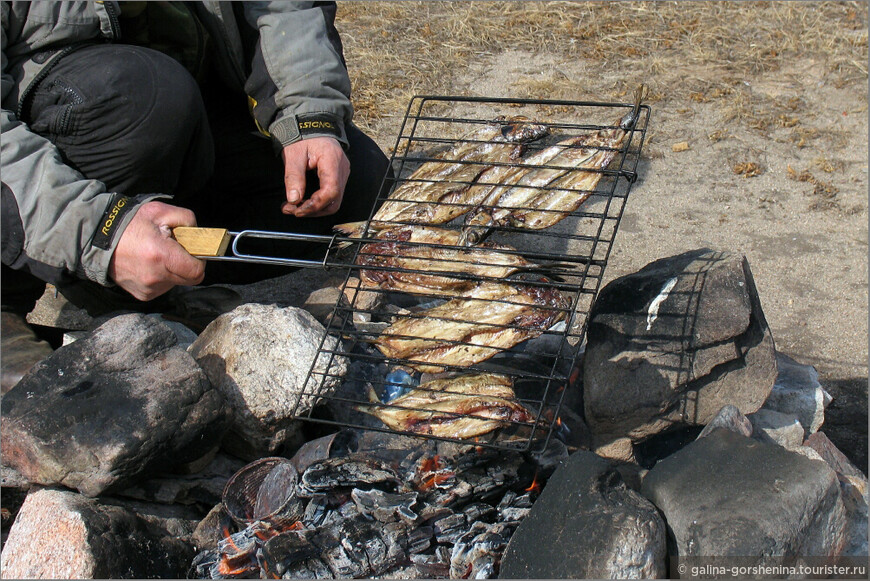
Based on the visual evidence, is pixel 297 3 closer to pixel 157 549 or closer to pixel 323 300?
pixel 323 300

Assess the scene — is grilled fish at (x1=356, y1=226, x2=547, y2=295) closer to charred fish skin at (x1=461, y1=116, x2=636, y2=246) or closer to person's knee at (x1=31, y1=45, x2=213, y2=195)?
charred fish skin at (x1=461, y1=116, x2=636, y2=246)

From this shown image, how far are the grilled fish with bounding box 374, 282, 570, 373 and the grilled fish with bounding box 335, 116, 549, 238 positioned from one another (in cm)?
42

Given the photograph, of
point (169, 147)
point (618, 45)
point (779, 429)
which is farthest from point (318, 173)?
point (618, 45)

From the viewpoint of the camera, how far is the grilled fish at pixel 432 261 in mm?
2545

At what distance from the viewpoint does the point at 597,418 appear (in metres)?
2.76

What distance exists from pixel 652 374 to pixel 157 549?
1761mm

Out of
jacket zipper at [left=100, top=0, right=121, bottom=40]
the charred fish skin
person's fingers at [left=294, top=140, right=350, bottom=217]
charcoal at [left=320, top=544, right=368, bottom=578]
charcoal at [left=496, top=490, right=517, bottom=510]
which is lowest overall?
charcoal at [left=496, top=490, right=517, bottom=510]

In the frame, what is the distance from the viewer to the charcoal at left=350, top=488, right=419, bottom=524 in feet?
7.73

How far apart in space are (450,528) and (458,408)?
0.37 metres

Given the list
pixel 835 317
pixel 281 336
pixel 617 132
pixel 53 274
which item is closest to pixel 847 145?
pixel 835 317

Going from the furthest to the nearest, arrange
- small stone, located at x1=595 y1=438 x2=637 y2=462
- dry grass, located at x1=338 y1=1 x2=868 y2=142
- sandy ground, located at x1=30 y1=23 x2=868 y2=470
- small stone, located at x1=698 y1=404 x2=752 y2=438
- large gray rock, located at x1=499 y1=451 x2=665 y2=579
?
dry grass, located at x1=338 y1=1 x2=868 y2=142 < sandy ground, located at x1=30 y1=23 x2=868 y2=470 < small stone, located at x1=595 y1=438 x2=637 y2=462 < small stone, located at x1=698 y1=404 x2=752 y2=438 < large gray rock, located at x1=499 y1=451 x2=665 y2=579

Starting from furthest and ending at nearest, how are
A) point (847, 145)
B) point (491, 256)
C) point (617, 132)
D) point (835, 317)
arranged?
point (847, 145) → point (835, 317) → point (617, 132) → point (491, 256)

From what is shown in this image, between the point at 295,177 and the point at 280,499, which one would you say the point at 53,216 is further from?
the point at 280,499

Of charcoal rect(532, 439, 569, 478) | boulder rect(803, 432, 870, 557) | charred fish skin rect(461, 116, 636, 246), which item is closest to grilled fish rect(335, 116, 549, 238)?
charred fish skin rect(461, 116, 636, 246)
